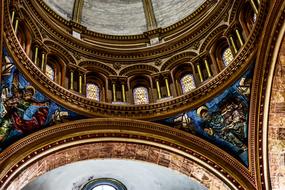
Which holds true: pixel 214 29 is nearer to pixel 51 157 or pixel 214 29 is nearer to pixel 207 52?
pixel 207 52

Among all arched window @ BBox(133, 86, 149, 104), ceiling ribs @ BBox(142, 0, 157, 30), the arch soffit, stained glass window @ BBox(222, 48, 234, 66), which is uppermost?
ceiling ribs @ BBox(142, 0, 157, 30)

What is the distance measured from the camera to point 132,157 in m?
17.1

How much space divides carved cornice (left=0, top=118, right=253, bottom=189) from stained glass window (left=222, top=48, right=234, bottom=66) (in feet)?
9.53

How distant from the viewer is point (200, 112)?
1692cm

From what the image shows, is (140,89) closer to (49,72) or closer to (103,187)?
(49,72)

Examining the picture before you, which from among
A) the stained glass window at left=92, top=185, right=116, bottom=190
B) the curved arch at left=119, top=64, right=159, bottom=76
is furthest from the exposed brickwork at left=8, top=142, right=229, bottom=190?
the curved arch at left=119, top=64, right=159, bottom=76

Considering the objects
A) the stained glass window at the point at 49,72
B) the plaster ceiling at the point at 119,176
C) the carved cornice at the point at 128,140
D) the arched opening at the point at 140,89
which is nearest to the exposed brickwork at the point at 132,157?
the carved cornice at the point at 128,140

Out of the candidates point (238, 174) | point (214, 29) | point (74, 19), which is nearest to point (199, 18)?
point (214, 29)

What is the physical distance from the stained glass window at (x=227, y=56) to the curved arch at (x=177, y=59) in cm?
115

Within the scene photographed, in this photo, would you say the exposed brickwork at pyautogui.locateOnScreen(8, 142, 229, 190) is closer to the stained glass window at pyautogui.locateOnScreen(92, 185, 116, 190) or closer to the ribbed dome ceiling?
the stained glass window at pyautogui.locateOnScreen(92, 185, 116, 190)

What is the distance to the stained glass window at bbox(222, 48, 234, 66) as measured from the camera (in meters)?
17.9

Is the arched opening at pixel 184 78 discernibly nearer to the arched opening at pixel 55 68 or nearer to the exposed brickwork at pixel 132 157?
the exposed brickwork at pixel 132 157

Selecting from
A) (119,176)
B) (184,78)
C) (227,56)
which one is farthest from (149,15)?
(119,176)

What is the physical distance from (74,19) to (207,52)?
6273 millimetres
